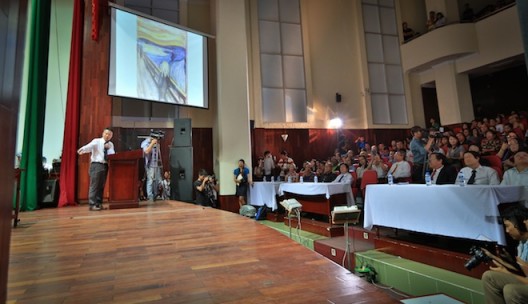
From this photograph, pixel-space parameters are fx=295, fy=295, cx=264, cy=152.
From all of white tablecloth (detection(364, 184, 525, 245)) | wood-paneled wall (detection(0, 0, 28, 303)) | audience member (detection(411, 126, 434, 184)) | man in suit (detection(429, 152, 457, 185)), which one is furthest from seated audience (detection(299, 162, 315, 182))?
wood-paneled wall (detection(0, 0, 28, 303))

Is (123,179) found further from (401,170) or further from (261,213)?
(401,170)

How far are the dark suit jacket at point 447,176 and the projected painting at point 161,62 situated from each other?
185 inches

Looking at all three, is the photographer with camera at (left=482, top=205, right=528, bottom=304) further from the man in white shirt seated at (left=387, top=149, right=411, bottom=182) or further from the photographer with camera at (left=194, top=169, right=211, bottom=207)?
the photographer with camera at (left=194, top=169, right=211, bottom=207)

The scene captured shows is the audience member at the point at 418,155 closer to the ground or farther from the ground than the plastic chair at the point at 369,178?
farther from the ground

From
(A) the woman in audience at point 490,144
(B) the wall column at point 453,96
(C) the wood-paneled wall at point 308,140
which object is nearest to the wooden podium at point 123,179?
(C) the wood-paneled wall at point 308,140

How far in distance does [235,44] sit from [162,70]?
6.02 feet

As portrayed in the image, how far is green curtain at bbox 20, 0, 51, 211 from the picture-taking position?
13.9ft

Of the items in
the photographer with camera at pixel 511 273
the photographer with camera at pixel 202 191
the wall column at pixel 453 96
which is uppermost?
the wall column at pixel 453 96

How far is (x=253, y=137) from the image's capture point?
771cm

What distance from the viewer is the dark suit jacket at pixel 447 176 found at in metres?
2.96

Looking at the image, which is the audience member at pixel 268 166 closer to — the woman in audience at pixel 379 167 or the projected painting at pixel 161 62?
the projected painting at pixel 161 62

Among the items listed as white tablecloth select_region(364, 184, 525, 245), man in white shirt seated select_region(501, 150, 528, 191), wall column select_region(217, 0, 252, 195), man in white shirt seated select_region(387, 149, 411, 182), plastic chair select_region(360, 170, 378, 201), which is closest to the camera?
white tablecloth select_region(364, 184, 525, 245)

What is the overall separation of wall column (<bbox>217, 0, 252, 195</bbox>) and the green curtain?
3.06 meters

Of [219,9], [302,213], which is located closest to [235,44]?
[219,9]
